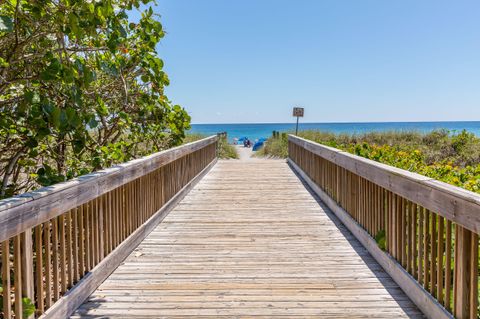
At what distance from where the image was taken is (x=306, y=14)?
25.7 meters

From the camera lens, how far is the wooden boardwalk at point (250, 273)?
3.10 metres

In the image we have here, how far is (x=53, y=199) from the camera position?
264cm

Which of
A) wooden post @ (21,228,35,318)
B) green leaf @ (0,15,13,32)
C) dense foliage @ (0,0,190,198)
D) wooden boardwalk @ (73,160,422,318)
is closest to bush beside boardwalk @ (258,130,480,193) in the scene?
wooden boardwalk @ (73,160,422,318)

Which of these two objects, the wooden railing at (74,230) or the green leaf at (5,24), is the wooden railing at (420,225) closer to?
the wooden railing at (74,230)

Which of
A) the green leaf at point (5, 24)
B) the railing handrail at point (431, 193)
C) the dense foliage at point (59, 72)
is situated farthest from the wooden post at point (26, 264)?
the railing handrail at point (431, 193)

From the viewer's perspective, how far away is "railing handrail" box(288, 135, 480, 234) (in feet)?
7.58

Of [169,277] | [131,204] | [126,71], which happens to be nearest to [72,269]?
[169,277]

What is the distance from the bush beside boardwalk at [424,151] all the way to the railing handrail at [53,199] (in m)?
3.28

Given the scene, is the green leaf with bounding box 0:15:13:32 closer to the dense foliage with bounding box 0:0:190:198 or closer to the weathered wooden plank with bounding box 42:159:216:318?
the dense foliage with bounding box 0:0:190:198

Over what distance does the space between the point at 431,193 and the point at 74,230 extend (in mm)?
2498

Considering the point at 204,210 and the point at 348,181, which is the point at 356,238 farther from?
the point at 204,210

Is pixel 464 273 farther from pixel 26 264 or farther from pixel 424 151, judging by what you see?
pixel 424 151

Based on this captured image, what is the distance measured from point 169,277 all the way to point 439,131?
16546 millimetres

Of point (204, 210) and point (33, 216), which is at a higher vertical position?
point (33, 216)
